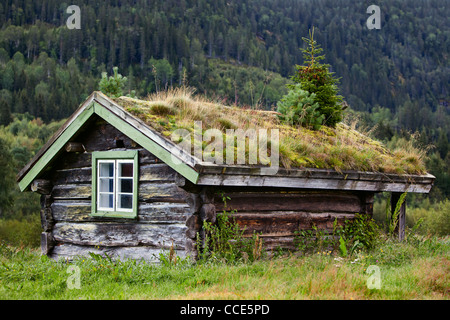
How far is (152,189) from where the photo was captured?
954cm

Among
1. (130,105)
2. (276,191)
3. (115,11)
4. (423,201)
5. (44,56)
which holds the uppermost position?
(115,11)

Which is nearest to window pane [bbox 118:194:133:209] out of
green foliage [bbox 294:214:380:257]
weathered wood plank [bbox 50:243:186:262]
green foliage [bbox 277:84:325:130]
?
weathered wood plank [bbox 50:243:186:262]

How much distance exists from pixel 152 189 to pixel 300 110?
459 cm

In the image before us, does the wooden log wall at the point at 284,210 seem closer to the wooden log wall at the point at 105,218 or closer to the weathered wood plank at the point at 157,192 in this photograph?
the weathered wood plank at the point at 157,192

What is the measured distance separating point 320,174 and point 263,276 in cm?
311

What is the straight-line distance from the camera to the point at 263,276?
733 centimetres

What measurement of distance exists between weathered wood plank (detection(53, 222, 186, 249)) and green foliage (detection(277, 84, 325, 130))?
4.54m

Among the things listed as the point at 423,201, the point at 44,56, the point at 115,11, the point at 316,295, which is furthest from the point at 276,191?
the point at 115,11

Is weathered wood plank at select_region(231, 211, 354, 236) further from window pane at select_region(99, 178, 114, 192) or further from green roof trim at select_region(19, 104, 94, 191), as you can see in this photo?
green roof trim at select_region(19, 104, 94, 191)

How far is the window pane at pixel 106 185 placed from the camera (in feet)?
34.1

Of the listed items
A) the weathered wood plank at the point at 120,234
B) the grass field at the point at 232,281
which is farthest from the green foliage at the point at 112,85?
the grass field at the point at 232,281

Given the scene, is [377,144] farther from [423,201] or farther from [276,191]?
[423,201]
